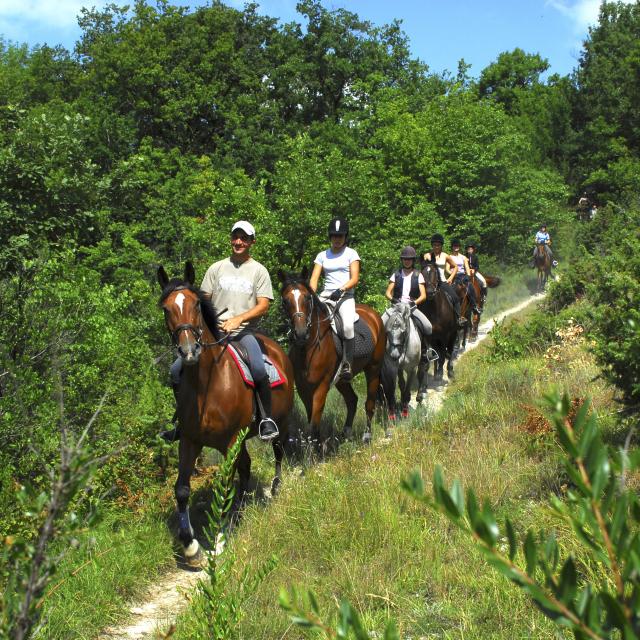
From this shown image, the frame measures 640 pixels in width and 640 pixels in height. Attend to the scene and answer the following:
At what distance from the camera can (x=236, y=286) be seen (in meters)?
7.43

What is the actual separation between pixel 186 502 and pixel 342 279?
4355 mm

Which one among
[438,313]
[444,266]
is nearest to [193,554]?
[438,313]

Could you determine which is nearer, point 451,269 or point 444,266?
point 444,266

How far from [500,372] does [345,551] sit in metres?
7.31

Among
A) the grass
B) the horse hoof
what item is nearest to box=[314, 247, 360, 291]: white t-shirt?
the grass

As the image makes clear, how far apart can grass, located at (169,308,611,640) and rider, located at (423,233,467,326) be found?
5902 mm

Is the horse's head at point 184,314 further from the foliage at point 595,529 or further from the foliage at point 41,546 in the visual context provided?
the foliage at point 595,529

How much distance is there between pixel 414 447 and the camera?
7.70m

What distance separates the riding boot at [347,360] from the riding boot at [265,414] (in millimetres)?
2430

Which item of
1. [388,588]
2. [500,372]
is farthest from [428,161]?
[388,588]

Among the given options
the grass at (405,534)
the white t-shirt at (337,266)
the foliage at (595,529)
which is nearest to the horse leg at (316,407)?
the grass at (405,534)

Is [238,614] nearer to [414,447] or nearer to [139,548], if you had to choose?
[139,548]

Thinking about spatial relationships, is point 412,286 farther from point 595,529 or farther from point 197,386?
point 595,529

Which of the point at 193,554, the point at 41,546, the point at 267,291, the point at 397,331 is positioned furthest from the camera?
the point at 397,331
